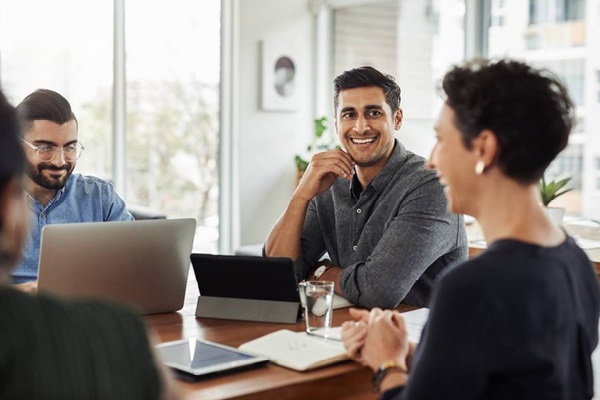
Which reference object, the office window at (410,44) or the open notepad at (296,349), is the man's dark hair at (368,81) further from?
the office window at (410,44)

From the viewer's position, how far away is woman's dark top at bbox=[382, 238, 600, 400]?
1.46 m

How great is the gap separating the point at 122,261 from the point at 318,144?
460 cm

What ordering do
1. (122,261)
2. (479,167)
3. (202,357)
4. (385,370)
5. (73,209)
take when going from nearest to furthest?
(479,167) → (385,370) → (202,357) → (122,261) → (73,209)

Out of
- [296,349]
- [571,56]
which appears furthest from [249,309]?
[571,56]

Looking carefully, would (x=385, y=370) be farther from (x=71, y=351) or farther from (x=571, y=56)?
(x=571, y=56)

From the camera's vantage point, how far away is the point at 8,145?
0.92 m

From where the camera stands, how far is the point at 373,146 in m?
2.87

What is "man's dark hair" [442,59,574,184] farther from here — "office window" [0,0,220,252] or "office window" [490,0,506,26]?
"office window" [490,0,506,26]

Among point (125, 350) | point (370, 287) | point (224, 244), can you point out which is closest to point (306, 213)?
point (370, 287)

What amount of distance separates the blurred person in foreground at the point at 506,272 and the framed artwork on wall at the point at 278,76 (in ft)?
16.2

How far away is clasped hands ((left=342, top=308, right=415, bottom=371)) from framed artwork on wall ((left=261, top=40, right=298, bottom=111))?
4777 millimetres

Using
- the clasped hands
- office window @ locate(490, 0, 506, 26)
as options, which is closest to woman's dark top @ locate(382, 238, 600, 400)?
the clasped hands

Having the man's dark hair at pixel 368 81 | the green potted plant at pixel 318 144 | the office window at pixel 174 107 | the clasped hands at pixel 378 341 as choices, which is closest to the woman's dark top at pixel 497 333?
the clasped hands at pixel 378 341

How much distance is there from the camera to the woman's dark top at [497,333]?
4.80 feet
